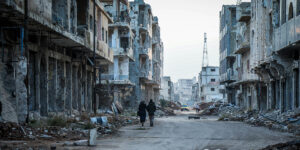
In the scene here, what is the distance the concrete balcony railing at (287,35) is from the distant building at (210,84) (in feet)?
245

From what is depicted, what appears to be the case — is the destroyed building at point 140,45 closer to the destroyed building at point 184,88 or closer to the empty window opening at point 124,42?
the empty window opening at point 124,42

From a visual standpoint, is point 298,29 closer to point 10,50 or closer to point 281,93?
point 281,93

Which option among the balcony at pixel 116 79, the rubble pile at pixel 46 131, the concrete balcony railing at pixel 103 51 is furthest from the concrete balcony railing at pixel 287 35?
the balcony at pixel 116 79

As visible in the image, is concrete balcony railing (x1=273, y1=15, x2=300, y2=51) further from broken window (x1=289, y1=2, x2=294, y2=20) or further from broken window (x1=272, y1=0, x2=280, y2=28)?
broken window (x1=272, y1=0, x2=280, y2=28)

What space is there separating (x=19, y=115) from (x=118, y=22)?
30151 mm

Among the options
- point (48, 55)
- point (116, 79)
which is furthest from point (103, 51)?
point (116, 79)

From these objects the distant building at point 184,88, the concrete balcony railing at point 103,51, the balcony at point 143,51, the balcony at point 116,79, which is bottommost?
the distant building at point 184,88

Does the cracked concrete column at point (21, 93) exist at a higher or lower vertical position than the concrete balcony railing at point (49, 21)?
lower

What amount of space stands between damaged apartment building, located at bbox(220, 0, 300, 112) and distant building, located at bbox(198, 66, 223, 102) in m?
45.6

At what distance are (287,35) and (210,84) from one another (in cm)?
7920

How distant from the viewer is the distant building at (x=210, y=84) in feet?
334

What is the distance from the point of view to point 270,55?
2862cm

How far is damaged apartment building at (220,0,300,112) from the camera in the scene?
24531mm

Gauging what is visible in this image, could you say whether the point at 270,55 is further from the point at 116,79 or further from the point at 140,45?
the point at 140,45
